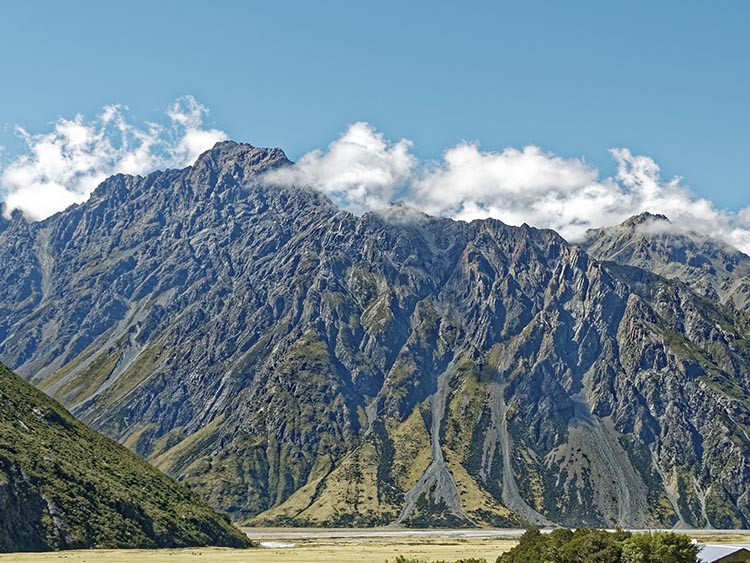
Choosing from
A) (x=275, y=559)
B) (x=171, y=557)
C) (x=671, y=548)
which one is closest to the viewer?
(x=671, y=548)

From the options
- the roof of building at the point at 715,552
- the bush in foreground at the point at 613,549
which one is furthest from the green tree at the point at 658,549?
the roof of building at the point at 715,552

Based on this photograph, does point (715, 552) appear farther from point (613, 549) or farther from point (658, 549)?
point (658, 549)

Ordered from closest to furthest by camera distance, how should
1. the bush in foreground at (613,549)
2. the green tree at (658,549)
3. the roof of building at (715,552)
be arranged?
the green tree at (658,549) < the bush in foreground at (613,549) < the roof of building at (715,552)

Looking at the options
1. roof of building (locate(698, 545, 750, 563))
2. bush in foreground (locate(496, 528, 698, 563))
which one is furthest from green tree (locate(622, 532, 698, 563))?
roof of building (locate(698, 545, 750, 563))

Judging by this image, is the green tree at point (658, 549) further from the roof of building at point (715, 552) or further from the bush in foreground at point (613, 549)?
the roof of building at point (715, 552)

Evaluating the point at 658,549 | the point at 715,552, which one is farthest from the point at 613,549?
the point at 715,552

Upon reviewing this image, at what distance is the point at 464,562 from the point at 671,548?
1339 inches

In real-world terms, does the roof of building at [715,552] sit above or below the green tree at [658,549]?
below

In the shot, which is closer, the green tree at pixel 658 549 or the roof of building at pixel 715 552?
the green tree at pixel 658 549

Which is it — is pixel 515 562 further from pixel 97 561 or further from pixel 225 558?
pixel 97 561

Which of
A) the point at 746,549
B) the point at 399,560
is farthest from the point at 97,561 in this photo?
the point at 746,549

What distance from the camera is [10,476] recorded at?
625 feet

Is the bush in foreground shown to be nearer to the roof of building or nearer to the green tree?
the green tree

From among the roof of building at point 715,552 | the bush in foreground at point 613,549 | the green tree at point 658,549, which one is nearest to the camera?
the green tree at point 658,549
